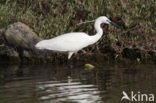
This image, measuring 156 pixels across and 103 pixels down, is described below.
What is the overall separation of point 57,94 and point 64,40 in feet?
14.6

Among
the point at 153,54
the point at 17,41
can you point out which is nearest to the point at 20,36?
the point at 17,41

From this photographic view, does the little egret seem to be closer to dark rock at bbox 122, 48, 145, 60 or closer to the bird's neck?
the bird's neck

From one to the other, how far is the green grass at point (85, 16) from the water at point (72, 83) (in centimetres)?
139

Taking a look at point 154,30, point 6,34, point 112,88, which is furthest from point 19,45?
point 112,88

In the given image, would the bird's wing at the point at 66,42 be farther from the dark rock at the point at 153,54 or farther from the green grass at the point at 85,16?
the dark rock at the point at 153,54

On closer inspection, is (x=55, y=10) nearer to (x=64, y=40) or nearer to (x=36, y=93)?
(x=64, y=40)

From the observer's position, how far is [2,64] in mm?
14266

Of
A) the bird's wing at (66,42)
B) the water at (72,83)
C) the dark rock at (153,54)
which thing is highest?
the bird's wing at (66,42)

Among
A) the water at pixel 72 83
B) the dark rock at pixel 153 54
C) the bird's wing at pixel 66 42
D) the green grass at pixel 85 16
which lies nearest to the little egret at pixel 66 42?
the bird's wing at pixel 66 42

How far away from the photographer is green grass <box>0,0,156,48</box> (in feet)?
48.3

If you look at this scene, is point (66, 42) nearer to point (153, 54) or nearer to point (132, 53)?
point (132, 53)

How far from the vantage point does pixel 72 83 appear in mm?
10594

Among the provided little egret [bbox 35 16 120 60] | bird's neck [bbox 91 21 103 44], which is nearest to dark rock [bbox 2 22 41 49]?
little egret [bbox 35 16 120 60]

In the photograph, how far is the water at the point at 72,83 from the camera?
28.3ft
